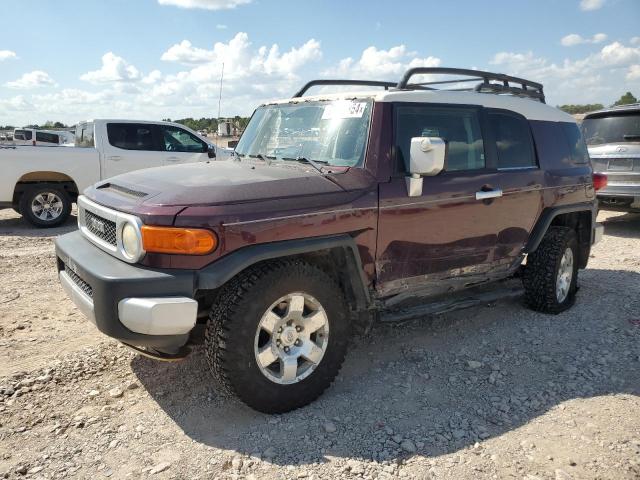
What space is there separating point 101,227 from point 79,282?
369mm

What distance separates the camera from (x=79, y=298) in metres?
3.12

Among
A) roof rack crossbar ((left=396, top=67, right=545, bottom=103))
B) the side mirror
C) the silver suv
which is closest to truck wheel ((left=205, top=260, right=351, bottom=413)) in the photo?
the side mirror

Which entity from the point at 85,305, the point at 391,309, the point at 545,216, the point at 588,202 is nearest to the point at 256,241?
the point at 85,305

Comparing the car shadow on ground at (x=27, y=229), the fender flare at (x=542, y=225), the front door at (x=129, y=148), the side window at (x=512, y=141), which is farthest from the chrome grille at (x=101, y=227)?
the front door at (x=129, y=148)

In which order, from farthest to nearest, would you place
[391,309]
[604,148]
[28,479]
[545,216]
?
[604,148] → [545,216] → [391,309] → [28,479]

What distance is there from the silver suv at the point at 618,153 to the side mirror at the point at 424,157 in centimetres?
647

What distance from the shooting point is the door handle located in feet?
13.2

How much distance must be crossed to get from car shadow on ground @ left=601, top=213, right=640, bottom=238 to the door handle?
5.80 meters

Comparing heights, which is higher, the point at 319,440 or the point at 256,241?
the point at 256,241

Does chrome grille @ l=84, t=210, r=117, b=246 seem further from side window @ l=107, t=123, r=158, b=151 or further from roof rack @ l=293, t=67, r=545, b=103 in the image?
side window @ l=107, t=123, r=158, b=151

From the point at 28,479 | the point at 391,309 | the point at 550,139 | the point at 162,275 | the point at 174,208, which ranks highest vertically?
the point at 550,139

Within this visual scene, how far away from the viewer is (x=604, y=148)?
29.1ft

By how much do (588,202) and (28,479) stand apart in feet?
16.9

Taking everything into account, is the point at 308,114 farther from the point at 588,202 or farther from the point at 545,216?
the point at 588,202
